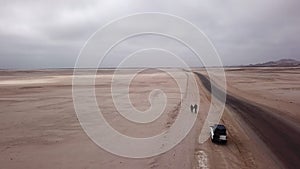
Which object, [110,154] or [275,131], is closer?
[110,154]

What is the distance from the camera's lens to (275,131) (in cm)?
2097

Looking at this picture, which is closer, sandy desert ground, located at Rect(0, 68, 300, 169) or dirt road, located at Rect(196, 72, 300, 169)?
sandy desert ground, located at Rect(0, 68, 300, 169)

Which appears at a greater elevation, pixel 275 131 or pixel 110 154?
pixel 110 154

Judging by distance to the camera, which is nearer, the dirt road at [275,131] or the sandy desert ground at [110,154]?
the sandy desert ground at [110,154]

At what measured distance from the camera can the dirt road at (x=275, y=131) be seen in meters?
15.8

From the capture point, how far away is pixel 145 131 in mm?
21172

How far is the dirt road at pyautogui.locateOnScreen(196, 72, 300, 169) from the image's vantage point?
1575cm

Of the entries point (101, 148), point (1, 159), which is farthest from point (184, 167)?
point (1, 159)

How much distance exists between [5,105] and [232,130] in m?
23.0

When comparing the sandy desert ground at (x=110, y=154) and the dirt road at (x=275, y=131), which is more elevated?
the sandy desert ground at (x=110, y=154)

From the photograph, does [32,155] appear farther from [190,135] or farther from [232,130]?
[232,130]

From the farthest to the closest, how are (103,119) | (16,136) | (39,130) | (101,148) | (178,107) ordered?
1. (178,107)
2. (103,119)
3. (39,130)
4. (16,136)
5. (101,148)

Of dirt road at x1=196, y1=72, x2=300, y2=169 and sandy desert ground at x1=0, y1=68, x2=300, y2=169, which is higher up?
sandy desert ground at x1=0, y1=68, x2=300, y2=169

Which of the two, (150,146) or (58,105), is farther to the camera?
(58,105)
